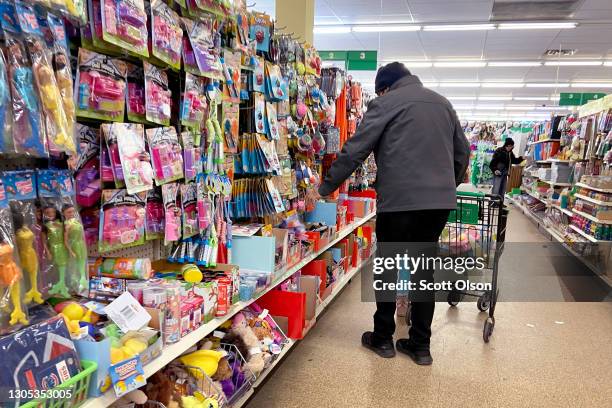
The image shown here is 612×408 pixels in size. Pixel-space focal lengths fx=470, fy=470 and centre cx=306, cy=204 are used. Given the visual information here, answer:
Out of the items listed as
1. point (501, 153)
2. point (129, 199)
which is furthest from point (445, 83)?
point (129, 199)

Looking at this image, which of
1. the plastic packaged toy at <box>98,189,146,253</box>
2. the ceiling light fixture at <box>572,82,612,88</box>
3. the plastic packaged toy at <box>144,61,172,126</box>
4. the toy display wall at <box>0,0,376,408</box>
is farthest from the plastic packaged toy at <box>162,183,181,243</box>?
the ceiling light fixture at <box>572,82,612,88</box>

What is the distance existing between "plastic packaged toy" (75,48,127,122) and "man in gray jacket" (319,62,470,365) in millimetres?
1641

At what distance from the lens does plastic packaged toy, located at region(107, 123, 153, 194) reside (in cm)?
159

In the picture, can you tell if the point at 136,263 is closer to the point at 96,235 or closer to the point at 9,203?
the point at 96,235

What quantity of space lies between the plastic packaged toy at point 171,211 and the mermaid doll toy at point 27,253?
25.2 inches

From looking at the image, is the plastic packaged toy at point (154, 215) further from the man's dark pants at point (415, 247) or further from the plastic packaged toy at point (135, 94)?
the man's dark pants at point (415, 247)

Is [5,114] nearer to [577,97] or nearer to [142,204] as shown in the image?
[142,204]

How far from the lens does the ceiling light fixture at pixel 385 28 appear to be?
30.1 ft

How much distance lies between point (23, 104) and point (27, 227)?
327 mm

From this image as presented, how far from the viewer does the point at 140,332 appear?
1492 millimetres

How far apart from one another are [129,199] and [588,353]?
3.35 metres

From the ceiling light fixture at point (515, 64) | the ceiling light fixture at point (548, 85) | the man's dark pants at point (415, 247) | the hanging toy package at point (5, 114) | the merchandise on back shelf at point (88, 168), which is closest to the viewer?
the hanging toy package at point (5, 114)

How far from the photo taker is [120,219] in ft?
5.45

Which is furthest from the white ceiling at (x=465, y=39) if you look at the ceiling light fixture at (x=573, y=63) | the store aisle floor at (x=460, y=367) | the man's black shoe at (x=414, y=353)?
the man's black shoe at (x=414, y=353)
